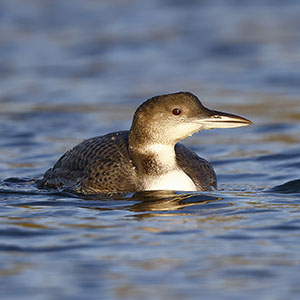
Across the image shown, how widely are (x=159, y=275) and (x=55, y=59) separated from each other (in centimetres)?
1145

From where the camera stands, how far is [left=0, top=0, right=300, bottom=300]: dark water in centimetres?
688

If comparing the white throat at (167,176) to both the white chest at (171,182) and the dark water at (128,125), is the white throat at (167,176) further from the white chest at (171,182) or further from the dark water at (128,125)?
the dark water at (128,125)

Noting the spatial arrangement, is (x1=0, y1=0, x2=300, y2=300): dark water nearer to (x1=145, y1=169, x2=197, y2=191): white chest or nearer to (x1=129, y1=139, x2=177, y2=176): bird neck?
(x1=145, y1=169, x2=197, y2=191): white chest

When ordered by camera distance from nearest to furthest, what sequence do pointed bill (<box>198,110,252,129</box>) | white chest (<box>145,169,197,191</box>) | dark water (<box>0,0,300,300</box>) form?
dark water (<box>0,0,300,300</box>)
pointed bill (<box>198,110,252,129</box>)
white chest (<box>145,169,197,191</box>)

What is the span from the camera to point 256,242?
7629mm

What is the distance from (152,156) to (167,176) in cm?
28

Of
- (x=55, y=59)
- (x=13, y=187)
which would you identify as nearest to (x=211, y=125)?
(x=13, y=187)

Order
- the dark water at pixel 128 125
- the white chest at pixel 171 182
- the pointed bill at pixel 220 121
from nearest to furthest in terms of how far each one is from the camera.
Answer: the dark water at pixel 128 125 → the pointed bill at pixel 220 121 → the white chest at pixel 171 182

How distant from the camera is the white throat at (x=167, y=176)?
30.2 feet

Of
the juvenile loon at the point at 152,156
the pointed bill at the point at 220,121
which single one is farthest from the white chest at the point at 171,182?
the pointed bill at the point at 220,121

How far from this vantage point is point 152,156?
30.7 ft

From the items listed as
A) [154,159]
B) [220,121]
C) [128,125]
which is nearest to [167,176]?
[154,159]

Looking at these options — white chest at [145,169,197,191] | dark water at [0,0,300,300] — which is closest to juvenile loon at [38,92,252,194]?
white chest at [145,169,197,191]

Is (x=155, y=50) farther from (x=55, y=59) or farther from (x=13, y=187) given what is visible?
(x=13, y=187)
